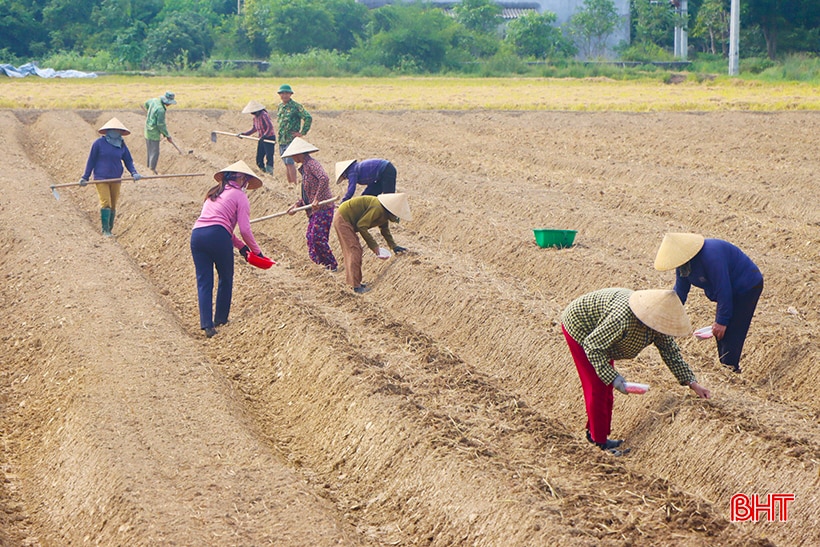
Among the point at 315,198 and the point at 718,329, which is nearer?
the point at 718,329

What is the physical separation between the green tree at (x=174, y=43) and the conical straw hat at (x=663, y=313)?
4667 centimetres

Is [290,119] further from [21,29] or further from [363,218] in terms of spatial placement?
[21,29]

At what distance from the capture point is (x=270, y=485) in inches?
235

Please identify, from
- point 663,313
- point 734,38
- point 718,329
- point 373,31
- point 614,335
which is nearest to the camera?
point 663,313

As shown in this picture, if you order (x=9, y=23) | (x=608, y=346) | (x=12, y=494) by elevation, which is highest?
(x=9, y=23)

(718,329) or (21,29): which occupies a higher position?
(21,29)

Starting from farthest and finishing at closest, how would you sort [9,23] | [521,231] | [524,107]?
[9,23] → [524,107] → [521,231]

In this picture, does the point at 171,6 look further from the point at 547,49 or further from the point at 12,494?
the point at 12,494

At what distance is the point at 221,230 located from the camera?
8.99 m

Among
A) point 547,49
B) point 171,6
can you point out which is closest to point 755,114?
point 547,49

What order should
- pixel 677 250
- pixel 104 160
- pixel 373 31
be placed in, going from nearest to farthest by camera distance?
1. pixel 677 250
2. pixel 104 160
3. pixel 373 31

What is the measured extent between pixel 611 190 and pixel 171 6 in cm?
4797

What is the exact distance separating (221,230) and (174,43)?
Result: 44.8 metres

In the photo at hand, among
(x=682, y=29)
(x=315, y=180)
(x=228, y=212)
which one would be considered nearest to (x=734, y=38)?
(x=682, y=29)
